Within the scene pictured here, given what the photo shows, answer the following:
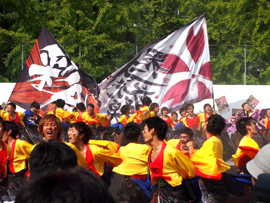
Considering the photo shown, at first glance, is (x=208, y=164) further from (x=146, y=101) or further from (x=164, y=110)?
(x=164, y=110)

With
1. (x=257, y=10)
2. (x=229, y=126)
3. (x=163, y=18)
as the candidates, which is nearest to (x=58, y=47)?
(x=229, y=126)

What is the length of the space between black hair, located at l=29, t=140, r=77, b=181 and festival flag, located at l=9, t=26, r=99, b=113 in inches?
327

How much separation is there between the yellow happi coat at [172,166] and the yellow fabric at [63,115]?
6.26 m

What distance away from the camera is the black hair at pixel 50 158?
263 centimetres

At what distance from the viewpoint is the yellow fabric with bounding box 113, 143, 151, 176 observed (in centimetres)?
607

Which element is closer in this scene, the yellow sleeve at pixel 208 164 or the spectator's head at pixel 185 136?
the yellow sleeve at pixel 208 164

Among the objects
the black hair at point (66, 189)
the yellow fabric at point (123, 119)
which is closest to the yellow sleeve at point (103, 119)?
the yellow fabric at point (123, 119)

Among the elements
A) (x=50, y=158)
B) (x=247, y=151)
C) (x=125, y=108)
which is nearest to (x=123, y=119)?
(x=125, y=108)

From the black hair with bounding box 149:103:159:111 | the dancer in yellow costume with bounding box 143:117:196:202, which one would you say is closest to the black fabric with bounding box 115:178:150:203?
the dancer in yellow costume with bounding box 143:117:196:202

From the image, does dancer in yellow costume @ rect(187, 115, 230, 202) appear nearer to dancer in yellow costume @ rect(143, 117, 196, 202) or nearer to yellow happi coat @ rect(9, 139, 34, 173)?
dancer in yellow costume @ rect(143, 117, 196, 202)

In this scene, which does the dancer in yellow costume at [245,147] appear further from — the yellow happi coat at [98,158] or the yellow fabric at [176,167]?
the yellow happi coat at [98,158]

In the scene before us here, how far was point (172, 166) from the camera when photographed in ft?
15.6

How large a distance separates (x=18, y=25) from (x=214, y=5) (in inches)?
→ 422

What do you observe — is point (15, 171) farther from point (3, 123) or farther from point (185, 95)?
point (185, 95)
